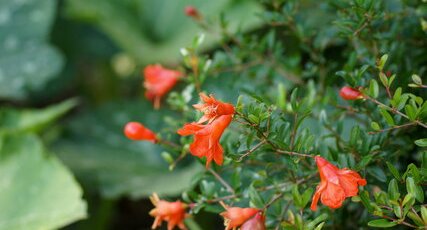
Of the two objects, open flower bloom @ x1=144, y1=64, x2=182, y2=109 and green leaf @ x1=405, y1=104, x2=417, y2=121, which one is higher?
green leaf @ x1=405, y1=104, x2=417, y2=121

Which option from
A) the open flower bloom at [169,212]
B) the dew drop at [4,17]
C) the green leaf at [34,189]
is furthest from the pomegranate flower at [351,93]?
the dew drop at [4,17]

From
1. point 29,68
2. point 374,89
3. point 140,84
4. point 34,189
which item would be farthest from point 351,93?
point 140,84

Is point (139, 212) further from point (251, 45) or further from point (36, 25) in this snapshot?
point (251, 45)

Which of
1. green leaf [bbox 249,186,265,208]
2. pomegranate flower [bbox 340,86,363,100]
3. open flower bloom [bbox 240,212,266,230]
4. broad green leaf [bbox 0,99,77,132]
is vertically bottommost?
broad green leaf [bbox 0,99,77,132]

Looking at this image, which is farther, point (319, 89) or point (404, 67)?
point (319, 89)

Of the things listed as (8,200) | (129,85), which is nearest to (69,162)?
(8,200)

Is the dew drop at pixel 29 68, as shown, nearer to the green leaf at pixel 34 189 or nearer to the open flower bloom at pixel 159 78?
the green leaf at pixel 34 189

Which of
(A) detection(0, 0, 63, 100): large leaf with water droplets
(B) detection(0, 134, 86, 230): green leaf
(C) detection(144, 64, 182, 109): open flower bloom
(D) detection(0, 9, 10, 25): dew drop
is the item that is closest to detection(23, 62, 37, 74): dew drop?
(A) detection(0, 0, 63, 100): large leaf with water droplets

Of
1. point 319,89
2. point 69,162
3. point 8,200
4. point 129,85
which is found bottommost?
point 129,85

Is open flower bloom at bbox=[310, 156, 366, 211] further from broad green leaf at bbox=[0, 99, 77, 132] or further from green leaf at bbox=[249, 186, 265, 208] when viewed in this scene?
broad green leaf at bbox=[0, 99, 77, 132]
